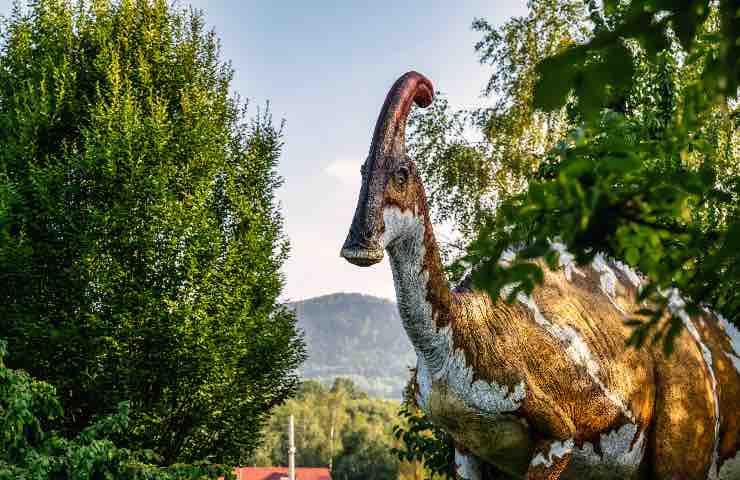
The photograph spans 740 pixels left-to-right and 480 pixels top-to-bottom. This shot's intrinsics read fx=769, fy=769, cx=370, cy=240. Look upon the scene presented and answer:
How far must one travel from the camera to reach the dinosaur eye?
200 inches

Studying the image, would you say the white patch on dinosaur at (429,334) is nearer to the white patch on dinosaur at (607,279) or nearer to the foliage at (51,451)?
the white patch on dinosaur at (607,279)

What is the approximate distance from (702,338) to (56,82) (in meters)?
11.1

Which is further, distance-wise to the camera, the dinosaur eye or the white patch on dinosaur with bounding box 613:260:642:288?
the white patch on dinosaur with bounding box 613:260:642:288

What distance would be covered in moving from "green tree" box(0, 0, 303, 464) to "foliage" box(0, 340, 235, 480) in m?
2.41

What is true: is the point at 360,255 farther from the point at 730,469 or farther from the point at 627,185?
the point at 730,469

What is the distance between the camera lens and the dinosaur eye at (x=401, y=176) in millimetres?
5082

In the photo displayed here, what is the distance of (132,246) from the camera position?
39.6 ft

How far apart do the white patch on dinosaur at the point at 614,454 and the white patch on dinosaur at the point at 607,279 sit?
105cm

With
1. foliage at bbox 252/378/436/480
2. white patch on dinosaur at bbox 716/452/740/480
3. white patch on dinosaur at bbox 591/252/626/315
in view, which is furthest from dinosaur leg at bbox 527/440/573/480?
foliage at bbox 252/378/436/480

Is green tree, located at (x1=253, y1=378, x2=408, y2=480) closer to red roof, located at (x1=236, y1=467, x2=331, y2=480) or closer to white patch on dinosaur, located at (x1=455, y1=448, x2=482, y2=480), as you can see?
red roof, located at (x1=236, y1=467, x2=331, y2=480)

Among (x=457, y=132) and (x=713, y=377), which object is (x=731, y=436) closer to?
(x=713, y=377)

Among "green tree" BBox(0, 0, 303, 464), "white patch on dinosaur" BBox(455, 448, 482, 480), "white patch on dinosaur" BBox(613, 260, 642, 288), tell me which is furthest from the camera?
"green tree" BBox(0, 0, 303, 464)

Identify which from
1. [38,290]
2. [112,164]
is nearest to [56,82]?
[112,164]

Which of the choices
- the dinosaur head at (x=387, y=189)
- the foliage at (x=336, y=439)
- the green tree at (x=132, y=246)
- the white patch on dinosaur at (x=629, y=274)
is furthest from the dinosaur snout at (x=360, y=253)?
the foliage at (x=336, y=439)
